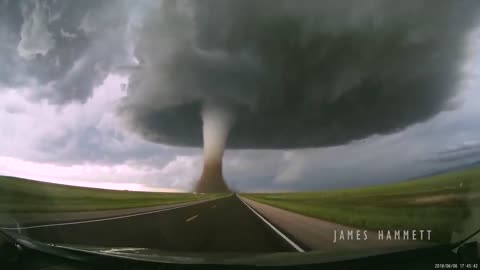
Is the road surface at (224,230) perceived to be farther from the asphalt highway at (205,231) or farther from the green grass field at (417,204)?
the green grass field at (417,204)

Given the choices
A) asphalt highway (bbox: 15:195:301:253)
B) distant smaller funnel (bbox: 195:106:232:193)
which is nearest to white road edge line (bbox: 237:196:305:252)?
asphalt highway (bbox: 15:195:301:253)

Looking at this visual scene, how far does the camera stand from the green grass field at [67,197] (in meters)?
3.26

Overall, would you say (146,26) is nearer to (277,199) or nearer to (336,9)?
(336,9)

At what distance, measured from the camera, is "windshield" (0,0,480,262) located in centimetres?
273

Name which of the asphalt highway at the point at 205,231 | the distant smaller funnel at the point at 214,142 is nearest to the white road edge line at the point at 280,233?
the asphalt highway at the point at 205,231

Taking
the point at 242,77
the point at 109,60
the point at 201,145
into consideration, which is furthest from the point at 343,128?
the point at 109,60

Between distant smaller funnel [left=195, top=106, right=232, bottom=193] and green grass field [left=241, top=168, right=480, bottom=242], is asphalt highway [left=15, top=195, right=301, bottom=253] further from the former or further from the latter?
green grass field [left=241, top=168, right=480, bottom=242]

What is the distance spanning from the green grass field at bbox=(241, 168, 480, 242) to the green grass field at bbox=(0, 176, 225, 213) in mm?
924

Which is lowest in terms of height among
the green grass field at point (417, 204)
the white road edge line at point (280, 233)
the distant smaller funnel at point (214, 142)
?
the white road edge line at point (280, 233)

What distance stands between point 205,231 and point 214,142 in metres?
0.61

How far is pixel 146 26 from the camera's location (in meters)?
3.05

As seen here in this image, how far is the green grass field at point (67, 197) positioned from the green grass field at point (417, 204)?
36.4 inches

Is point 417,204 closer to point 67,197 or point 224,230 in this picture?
point 224,230

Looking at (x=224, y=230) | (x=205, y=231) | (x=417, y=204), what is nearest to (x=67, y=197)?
(x=205, y=231)
